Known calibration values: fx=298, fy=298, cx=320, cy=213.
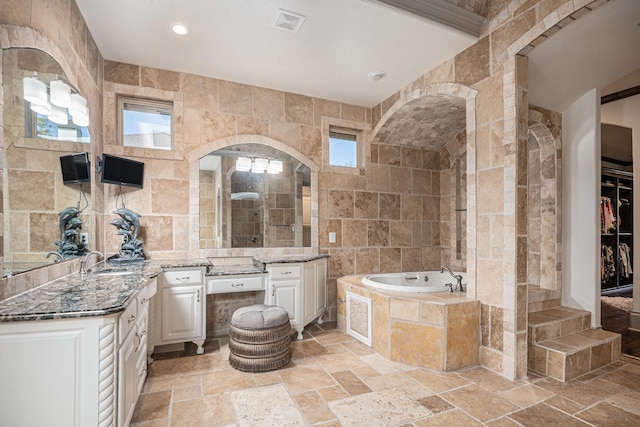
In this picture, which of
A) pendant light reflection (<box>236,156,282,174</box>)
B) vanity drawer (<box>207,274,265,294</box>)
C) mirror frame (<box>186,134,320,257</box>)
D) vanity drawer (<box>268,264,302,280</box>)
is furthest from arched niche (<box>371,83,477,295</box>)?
vanity drawer (<box>207,274,265,294</box>)

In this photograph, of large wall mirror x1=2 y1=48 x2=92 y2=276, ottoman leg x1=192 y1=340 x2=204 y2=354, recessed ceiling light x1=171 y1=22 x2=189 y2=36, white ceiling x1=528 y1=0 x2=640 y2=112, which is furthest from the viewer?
ottoman leg x1=192 y1=340 x2=204 y2=354

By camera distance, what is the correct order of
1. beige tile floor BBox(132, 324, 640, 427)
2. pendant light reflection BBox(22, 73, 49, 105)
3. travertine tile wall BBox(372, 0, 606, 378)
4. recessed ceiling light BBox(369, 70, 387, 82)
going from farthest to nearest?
recessed ceiling light BBox(369, 70, 387, 82) < travertine tile wall BBox(372, 0, 606, 378) < beige tile floor BBox(132, 324, 640, 427) < pendant light reflection BBox(22, 73, 49, 105)

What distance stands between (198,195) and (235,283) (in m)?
1.08

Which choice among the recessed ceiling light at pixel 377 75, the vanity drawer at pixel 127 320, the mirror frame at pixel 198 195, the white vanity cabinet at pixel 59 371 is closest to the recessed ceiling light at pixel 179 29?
the mirror frame at pixel 198 195

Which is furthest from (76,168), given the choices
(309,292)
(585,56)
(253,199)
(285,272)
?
(585,56)

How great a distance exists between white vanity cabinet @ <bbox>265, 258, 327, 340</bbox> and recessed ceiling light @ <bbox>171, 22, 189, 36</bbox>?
2.28 m

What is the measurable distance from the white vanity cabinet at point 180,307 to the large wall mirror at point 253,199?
1.97 ft

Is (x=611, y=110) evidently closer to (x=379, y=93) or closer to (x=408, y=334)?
(x=379, y=93)

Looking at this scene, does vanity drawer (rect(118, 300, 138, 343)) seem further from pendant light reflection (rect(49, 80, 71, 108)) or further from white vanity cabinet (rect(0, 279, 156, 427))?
pendant light reflection (rect(49, 80, 71, 108))

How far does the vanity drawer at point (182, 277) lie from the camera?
2748 millimetres

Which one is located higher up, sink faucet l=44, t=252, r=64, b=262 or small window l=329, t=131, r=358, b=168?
small window l=329, t=131, r=358, b=168

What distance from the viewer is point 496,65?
2.57m

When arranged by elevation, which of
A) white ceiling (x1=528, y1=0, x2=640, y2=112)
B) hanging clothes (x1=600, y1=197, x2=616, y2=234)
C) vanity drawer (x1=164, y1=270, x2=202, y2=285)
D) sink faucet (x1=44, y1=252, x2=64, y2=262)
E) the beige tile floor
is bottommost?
the beige tile floor

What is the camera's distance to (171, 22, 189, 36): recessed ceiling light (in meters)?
2.50
